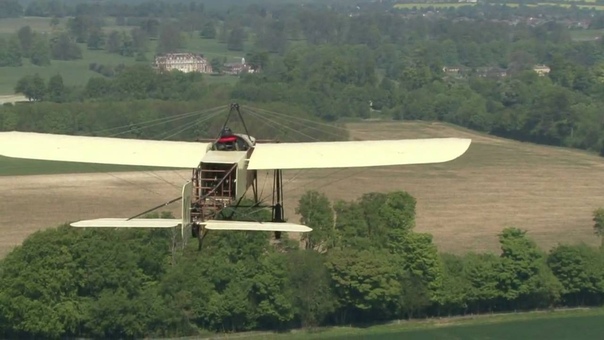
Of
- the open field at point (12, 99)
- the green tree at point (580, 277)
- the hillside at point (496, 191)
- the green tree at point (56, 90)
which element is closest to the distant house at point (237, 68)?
the green tree at point (56, 90)

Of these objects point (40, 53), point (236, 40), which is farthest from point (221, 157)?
point (236, 40)

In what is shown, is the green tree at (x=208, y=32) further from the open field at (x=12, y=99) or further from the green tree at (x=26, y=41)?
the open field at (x=12, y=99)

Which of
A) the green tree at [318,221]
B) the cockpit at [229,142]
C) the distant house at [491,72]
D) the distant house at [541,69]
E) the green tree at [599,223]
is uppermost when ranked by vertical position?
the cockpit at [229,142]

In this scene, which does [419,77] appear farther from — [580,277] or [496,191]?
[580,277]

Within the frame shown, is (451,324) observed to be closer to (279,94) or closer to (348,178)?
(348,178)

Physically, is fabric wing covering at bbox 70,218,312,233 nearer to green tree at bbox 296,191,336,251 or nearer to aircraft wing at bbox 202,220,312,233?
aircraft wing at bbox 202,220,312,233

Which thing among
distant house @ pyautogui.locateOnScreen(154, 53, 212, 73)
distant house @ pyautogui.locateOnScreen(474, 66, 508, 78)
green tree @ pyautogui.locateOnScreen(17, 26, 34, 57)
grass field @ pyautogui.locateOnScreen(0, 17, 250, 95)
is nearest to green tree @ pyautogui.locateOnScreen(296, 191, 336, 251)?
grass field @ pyautogui.locateOnScreen(0, 17, 250, 95)

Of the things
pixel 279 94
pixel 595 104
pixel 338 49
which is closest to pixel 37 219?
pixel 279 94

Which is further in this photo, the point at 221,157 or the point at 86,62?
the point at 86,62
